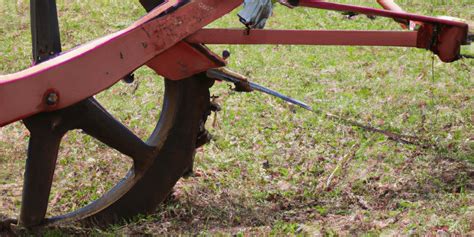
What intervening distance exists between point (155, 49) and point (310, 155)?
161 cm

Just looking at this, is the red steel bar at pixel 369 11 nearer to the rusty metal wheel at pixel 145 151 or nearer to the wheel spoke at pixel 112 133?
the rusty metal wheel at pixel 145 151

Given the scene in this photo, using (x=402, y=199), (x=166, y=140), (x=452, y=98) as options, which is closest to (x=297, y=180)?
(x=402, y=199)

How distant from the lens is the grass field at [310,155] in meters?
3.80

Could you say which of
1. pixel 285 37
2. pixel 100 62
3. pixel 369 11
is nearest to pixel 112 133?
pixel 100 62

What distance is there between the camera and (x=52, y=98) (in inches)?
127

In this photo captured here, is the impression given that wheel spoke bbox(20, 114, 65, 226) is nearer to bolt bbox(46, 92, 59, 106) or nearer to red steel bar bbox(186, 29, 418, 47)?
bolt bbox(46, 92, 59, 106)

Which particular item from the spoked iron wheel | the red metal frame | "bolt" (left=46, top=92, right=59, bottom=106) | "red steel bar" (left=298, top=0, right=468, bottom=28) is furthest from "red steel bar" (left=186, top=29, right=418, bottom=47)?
"bolt" (left=46, top=92, right=59, bottom=106)

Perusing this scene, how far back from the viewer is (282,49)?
7.00m

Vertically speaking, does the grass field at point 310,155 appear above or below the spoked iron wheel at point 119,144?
below

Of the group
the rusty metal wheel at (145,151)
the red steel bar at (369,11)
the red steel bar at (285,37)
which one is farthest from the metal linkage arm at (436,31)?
the rusty metal wheel at (145,151)

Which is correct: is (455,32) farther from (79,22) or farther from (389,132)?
(79,22)

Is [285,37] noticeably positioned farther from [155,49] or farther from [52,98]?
[52,98]

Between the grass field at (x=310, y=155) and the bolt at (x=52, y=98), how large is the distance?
0.72m

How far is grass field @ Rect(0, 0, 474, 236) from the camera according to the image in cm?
380
